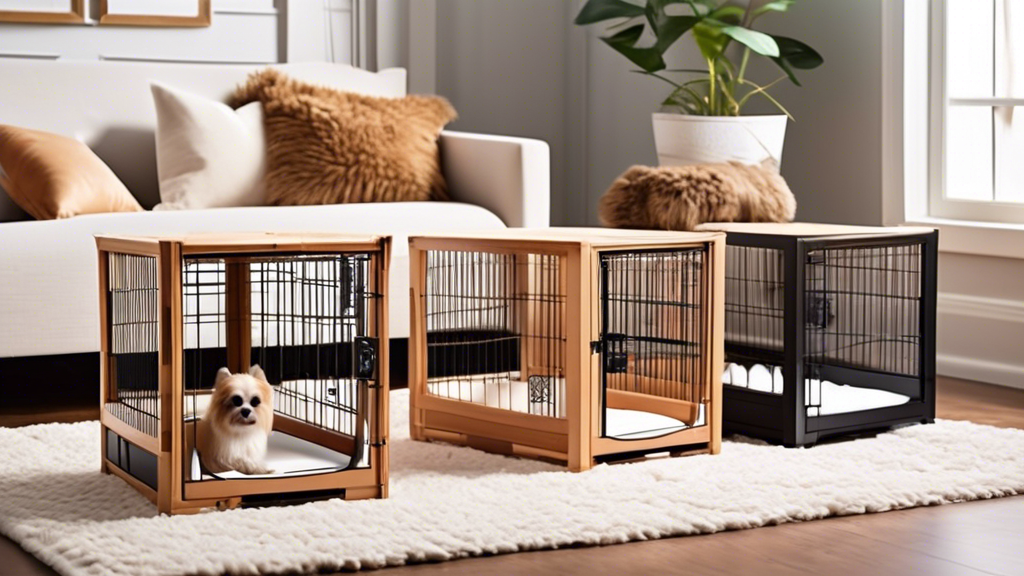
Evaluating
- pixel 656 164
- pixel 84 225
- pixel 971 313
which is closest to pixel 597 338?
pixel 84 225

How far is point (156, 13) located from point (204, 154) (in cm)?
90

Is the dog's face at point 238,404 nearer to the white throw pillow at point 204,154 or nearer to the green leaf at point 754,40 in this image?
the white throw pillow at point 204,154

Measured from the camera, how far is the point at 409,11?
15.1ft

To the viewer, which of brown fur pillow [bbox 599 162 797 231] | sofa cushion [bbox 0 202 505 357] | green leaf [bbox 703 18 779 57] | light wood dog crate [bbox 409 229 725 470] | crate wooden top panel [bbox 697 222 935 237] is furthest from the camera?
green leaf [bbox 703 18 779 57]

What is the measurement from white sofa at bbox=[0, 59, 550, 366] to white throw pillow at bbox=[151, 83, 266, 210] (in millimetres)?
149

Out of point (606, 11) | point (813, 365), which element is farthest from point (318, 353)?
point (606, 11)

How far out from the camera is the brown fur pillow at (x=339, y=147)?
3.57 meters

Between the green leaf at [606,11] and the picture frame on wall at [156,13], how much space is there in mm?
1230

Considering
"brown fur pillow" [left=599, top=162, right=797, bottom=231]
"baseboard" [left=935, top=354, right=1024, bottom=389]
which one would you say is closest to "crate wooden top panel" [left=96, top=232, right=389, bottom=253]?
"brown fur pillow" [left=599, top=162, right=797, bottom=231]

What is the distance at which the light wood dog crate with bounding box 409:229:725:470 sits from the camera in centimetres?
225

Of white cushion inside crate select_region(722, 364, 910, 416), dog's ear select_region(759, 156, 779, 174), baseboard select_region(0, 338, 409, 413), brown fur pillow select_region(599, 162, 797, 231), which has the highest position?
dog's ear select_region(759, 156, 779, 174)

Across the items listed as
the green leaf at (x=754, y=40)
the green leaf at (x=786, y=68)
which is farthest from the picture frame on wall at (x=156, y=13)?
the green leaf at (x=786, y=68)

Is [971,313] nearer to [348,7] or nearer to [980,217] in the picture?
[980,217]

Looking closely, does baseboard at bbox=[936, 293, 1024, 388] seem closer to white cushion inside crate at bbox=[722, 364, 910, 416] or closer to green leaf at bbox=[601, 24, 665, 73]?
white cushion inside crate at bbox=[722, 364, 910, 416]
